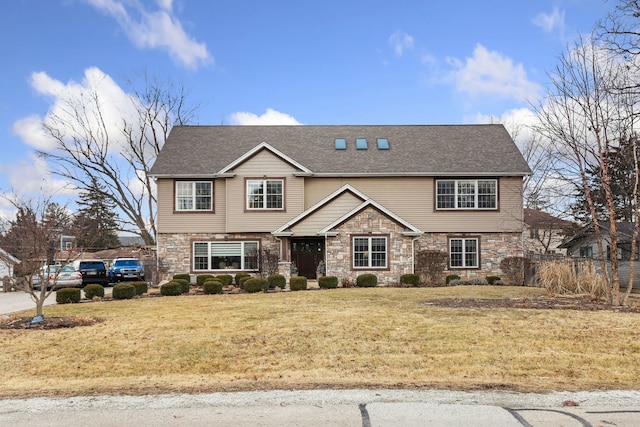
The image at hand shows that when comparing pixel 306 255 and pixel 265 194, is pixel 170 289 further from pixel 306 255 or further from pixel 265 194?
pixel 306 255

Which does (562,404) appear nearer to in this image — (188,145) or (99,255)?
(188,145)

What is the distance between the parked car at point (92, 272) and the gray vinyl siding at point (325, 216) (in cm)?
1119

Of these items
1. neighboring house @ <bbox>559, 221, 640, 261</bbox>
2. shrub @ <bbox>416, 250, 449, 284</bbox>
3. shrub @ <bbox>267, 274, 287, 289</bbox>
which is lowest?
shrub @ <bbox>267, 274, 287, 289</bbox>

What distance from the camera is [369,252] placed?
2534 cm

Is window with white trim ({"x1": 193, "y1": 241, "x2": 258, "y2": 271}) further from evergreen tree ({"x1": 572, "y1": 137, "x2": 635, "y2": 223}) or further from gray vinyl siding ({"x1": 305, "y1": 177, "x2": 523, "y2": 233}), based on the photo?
evergreen tree ({"x1": 572, "y1": 137, "x2": 635, "y2": 223})

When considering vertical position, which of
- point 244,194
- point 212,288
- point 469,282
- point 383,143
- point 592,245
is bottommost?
point 469,282

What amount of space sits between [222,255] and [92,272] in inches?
297

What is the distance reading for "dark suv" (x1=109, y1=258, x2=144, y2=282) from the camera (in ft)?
102

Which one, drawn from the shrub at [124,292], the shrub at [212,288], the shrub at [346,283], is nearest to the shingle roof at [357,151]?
the shrub at [346,283]

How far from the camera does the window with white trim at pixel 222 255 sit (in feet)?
90.4

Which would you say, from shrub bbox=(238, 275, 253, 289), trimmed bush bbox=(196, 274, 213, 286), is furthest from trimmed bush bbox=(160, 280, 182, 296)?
trimmed bush bbox=(196, 274, 213, 286)

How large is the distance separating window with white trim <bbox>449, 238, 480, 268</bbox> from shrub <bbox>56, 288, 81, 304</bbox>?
1695 centimetres

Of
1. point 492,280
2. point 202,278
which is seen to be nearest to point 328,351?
point 202,278

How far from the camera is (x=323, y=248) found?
90.7ft
